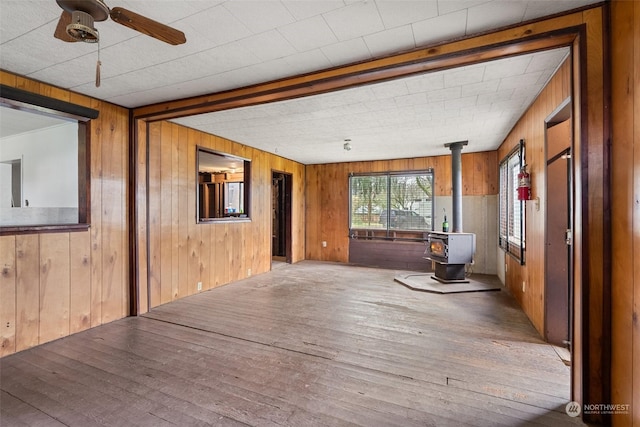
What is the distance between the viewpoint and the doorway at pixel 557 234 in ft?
8.85

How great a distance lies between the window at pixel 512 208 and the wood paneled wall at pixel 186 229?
436cm

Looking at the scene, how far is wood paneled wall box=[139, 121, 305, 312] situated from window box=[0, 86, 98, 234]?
712 millimetres

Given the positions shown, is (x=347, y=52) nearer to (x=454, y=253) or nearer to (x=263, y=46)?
(x=263, y=46)

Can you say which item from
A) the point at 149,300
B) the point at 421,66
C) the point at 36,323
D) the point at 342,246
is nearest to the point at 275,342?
the point at 149,300

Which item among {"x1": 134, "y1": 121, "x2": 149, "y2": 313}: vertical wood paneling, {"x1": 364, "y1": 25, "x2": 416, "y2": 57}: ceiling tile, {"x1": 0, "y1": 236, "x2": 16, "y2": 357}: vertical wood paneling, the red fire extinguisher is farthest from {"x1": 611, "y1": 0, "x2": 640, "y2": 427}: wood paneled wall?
{"x1": 0, "y1": 236, "x2": 16, "y2": 357}: vertical wood paneling

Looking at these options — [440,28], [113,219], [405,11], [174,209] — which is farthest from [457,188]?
[113,219]

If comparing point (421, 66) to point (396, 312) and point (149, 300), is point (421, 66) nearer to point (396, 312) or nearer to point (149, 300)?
point (396, 312)

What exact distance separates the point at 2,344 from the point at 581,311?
4.41 metres

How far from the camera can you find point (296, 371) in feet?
7.45

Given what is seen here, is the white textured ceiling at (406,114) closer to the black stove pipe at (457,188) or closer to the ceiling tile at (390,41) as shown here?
the black stove pipe at (457,188)

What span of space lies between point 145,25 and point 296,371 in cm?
245

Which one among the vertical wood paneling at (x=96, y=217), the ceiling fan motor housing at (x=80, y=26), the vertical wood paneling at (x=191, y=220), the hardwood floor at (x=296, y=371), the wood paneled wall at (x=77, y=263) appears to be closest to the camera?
the ceiling fan motor housing at (x=80, y=26)

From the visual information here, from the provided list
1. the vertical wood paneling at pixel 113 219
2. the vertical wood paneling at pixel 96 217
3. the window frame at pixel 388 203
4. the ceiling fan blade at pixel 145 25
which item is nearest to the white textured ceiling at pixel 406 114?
the window frame at pixel 388 203

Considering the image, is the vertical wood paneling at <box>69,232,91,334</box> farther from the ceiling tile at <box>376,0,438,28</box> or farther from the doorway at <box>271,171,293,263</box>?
the doorway at <box>271,171,293,263</box>
